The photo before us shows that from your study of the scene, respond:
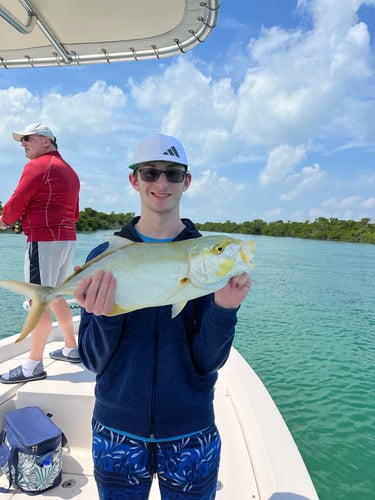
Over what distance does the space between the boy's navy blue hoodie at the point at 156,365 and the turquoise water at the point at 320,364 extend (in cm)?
44

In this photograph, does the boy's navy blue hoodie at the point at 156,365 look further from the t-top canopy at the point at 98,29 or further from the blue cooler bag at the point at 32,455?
the t-top canopy at the point at 98,29

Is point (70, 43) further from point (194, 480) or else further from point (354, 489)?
point (354, 489)

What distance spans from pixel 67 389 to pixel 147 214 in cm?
213

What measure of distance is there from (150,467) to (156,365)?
1.41ft

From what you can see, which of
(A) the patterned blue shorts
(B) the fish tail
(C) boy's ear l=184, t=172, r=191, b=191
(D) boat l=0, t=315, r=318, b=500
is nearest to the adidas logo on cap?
(C) boy's ear l=184, t=172, r=191, b=191

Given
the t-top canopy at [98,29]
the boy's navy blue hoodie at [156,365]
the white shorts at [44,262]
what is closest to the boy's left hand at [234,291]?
the boy's navy blue hoodie at [156,365]

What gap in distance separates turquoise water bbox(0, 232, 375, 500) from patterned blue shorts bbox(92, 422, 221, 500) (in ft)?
2.95

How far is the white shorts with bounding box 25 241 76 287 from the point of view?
345 cm

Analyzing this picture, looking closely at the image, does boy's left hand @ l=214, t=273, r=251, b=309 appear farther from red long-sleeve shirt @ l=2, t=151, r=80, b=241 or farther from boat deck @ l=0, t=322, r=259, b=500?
red long-sleeve shirt @ l=2, t=151, r=80, b=241

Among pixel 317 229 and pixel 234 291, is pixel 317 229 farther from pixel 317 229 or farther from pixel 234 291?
pixel 234 291

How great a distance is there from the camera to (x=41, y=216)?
3484 mm

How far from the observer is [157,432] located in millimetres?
1565

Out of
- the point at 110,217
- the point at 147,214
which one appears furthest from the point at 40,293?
the point at 110,217

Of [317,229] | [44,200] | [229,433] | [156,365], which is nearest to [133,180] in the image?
[156,365]
